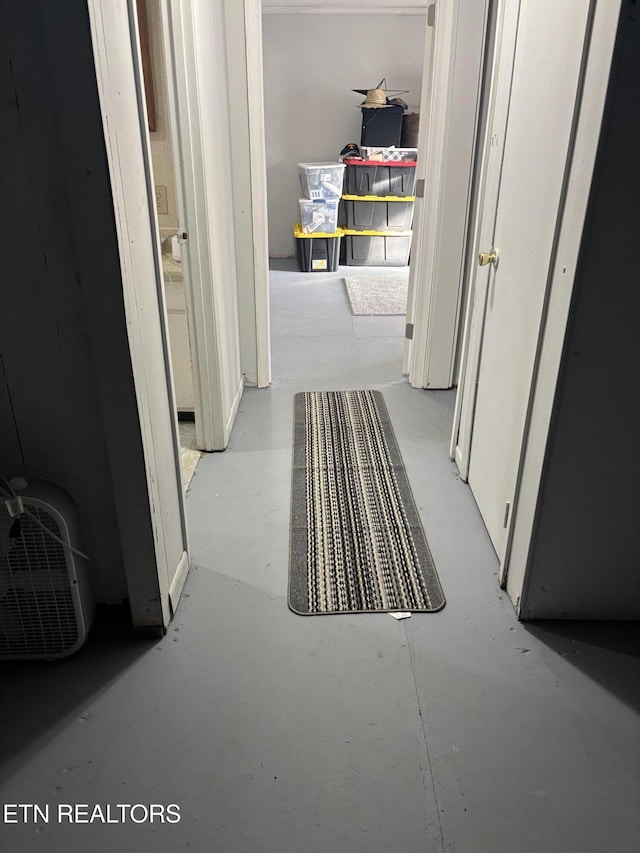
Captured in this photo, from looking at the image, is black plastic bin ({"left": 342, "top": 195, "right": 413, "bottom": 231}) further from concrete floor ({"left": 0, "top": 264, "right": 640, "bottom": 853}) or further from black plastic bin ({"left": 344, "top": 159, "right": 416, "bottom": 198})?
concrete floor ({"left": 0, "top": 264, "right": 640, "bottom": 853})

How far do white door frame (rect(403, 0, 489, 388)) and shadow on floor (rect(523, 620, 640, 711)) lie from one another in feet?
5.81

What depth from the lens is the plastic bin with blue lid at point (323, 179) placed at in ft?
18.2

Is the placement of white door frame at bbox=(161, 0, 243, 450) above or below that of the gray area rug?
above

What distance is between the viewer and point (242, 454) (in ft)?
9.03

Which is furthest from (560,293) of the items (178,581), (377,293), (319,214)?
(319,214)

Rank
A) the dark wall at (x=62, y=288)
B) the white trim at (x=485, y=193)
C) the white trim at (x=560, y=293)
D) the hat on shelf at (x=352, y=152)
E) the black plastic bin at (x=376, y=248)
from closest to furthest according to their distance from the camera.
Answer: the dark wall at (x=62, y=288) < the white trim at (x=560, y=293) < the white trim at (x=485, y=193) < the hat on shelf at (x=352, y=152) < the black plastic bin at (x=376, y=248)

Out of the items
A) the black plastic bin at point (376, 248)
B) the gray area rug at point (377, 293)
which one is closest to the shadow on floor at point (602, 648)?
the gray area rug at point (377, 293)

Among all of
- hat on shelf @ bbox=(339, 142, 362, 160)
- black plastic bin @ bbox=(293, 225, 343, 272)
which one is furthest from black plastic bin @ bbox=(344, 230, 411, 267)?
hat on shelf @ bbox=(339, 142, 362, 160)

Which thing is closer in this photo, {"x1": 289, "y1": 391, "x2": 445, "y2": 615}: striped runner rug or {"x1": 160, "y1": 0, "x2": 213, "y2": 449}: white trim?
{"x1": 289, "y1": 391, "x2": 445, "y2": 615}: striped runner rug

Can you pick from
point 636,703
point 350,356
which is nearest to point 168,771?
point 636,703

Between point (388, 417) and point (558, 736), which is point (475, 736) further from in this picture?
point (388, 417)

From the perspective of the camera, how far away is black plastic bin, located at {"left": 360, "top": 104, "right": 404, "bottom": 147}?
568 centimetres

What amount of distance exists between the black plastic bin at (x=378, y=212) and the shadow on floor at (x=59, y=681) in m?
4.92

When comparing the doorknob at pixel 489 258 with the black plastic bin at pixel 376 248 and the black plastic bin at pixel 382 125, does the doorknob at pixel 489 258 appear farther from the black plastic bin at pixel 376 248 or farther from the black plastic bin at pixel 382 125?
the black plastic bin at pixel 382 125
